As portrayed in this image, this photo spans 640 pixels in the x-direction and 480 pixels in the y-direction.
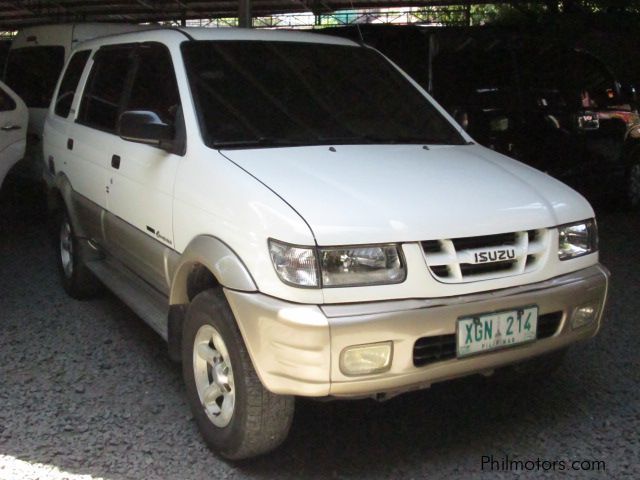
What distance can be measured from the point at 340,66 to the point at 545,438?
2181mm

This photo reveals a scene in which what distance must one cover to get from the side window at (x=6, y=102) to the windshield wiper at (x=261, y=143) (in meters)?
3.34

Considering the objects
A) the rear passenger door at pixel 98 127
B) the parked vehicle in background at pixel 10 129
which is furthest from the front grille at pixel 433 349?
the parked vehicle in background at pixel 10 129

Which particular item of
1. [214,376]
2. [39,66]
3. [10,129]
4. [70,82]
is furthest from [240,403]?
[39,66]

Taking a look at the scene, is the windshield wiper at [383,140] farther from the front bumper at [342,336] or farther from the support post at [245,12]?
the support post at [245,12]

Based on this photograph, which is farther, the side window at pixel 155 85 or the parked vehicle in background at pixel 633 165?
the parked vehicle in background at pixel 633 165

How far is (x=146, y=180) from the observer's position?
3.57m

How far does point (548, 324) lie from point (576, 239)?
0.42 metres

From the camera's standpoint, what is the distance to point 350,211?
2648 millimetres

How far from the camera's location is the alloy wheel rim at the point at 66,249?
5.03 m

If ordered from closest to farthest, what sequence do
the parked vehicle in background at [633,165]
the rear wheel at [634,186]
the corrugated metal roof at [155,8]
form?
the parked vehicle in background at [633,165] → the rear wheel at [634,186] → the corrugated metal roof at [155,8]

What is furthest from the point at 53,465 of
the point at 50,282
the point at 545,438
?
the point at 50,282

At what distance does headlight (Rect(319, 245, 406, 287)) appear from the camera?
2555mm

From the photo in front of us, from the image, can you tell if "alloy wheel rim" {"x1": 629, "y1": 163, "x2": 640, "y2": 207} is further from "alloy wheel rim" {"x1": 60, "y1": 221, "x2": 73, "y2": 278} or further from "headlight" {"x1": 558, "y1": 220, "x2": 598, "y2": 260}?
"alloy wheel rim" {"x1": 60, "y1": 221, "x2": 73, "y2": 278}

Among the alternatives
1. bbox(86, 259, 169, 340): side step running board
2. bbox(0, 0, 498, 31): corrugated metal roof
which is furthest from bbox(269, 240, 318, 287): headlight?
bbox(0, 0, 498, 31): corrugated metal roof
